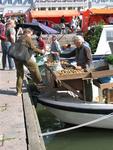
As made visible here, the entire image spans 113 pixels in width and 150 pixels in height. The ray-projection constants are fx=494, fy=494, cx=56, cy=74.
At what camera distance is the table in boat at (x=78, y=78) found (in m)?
10.1

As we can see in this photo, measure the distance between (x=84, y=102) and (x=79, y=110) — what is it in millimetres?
196

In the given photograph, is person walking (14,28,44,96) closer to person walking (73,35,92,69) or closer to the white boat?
the white boat

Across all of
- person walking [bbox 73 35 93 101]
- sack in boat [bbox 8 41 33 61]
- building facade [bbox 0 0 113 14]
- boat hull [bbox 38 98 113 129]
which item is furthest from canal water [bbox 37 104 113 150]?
building facade [bbox 0 0 113 14]

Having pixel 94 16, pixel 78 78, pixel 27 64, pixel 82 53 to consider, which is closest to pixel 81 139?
pixel 78 78

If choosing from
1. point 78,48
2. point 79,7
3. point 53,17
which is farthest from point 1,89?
point 79,7

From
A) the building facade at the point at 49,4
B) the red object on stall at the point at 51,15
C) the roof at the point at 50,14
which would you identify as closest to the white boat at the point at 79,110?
the red object on stall at the point at 51,15

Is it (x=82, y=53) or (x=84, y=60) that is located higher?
(x=82, y=53)

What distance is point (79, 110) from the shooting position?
10281 mm

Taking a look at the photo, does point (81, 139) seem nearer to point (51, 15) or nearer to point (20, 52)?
point (20, 52)

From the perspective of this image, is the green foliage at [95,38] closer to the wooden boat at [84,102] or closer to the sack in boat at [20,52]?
the sack in boat at [20,52]

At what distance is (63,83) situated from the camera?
33.5 feet

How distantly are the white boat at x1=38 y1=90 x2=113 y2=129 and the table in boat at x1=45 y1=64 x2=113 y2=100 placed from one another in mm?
275

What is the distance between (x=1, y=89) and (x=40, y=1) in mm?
75568

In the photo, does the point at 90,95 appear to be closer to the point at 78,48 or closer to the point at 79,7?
the point at 78,48
